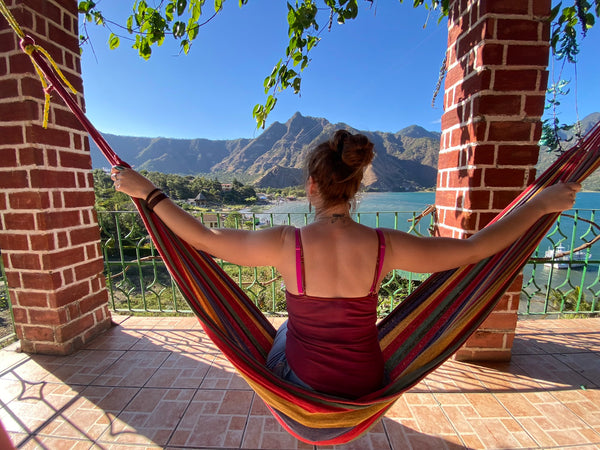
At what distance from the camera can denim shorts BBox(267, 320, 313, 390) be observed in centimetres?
97

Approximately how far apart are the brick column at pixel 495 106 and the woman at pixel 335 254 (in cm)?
62

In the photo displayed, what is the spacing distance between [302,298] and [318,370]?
25cm

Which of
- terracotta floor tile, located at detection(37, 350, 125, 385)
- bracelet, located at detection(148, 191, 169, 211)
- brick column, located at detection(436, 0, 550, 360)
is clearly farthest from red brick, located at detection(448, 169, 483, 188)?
Result: terracotta floor tile, located at detection(37, 350, 125, 385)

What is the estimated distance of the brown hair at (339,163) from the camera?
85 centimetres

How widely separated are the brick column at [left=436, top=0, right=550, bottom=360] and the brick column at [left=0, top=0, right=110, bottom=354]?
230 centimetres

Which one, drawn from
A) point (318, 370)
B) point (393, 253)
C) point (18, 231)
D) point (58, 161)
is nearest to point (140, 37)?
point (58, 161)

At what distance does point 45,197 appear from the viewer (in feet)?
Result: 5.29

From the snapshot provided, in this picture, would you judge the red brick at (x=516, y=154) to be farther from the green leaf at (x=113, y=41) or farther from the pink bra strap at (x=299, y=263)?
the green leaf at (x=113, y=41)

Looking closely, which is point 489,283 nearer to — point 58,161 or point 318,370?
point 318,370

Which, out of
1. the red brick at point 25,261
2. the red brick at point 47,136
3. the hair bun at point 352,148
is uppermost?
the red brick at point 47,136

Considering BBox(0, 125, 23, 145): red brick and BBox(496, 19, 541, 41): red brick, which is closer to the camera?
BBox(496, 19, 541, 41): red brick

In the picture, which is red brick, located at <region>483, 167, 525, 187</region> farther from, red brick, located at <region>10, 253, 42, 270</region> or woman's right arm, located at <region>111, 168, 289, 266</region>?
red brick, located at <region>10, 253, 42, 270</region>

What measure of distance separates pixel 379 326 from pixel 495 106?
4.04 ft

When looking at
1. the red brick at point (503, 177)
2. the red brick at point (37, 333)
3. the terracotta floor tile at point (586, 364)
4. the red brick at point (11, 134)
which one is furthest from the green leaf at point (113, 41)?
the terracotta floor tile at point (586, 364)
